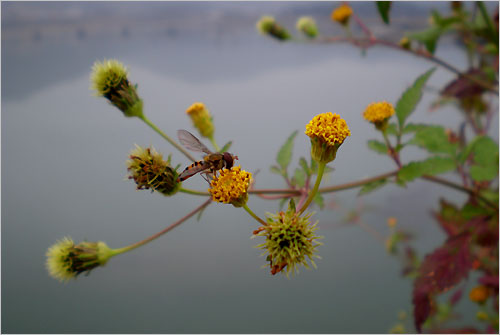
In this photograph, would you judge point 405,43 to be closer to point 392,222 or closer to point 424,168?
point 424,168

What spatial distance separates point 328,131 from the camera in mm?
262

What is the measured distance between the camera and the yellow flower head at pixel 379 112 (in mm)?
371

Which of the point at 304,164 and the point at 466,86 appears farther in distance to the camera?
the point at 466,86

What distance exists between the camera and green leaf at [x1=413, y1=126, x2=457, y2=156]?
413mm

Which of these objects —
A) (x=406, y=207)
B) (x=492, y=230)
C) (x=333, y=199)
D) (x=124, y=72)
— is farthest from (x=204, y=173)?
(x=406, y=207)

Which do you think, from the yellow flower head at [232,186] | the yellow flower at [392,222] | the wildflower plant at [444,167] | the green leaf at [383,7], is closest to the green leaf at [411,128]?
the wildflower plant at [444,167]

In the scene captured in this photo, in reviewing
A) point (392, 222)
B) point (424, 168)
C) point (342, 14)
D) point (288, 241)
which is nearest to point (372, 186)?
point (424, 168)

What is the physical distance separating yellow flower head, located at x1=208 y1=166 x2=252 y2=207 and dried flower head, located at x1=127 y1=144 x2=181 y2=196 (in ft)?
0.18

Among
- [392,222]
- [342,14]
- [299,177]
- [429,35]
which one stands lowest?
[299,177]

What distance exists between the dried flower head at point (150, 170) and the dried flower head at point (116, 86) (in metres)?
0.08

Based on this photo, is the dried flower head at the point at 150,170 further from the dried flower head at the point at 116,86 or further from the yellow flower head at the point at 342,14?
the yellow flower head at the point at 342,14

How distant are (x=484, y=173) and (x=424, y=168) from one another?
0.31ft

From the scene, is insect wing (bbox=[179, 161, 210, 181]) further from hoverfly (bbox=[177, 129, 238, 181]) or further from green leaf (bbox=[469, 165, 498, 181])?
green leaf (bbox=[469, 165, 498, 181])

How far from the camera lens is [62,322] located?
0.81 m
